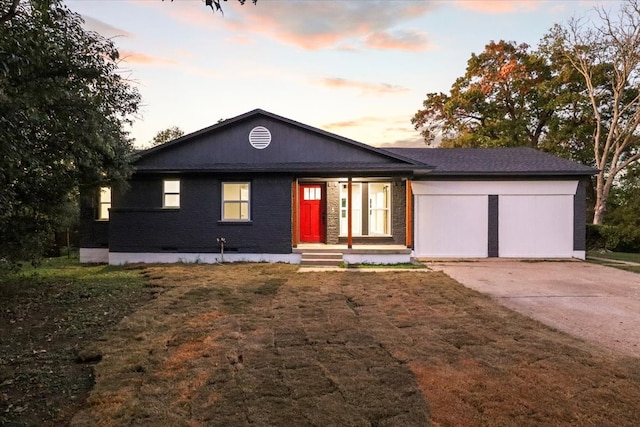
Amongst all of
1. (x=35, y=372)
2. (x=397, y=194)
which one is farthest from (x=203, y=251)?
(x=35, y=372)

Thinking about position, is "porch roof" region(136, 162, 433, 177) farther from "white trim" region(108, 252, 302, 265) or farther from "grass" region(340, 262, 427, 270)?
"grass" region(340, 262, 427, 270)

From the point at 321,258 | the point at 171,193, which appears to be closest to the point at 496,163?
the point at 321,258

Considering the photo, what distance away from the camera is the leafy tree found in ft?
102

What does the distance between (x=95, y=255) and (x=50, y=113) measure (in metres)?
8.06

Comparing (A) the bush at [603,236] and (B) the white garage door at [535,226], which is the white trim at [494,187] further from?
(A) the bush at [603,236]

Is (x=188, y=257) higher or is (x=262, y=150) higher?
(x=262, y=150)

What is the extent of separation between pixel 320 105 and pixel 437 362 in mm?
17765

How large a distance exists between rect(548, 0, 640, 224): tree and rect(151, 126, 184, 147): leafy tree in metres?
26.9

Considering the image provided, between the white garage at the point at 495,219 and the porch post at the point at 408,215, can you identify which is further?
the white garage at the point at 495,219

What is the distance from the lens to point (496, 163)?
47.2ft

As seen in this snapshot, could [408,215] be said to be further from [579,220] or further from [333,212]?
[579,220]

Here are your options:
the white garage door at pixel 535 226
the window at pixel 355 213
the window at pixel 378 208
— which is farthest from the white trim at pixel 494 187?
the window at pixel 355 213

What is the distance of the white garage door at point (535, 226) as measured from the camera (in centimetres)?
1375

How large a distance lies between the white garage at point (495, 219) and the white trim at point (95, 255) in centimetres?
1070
